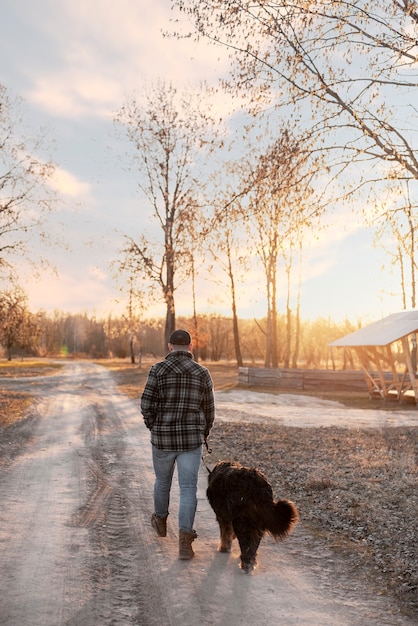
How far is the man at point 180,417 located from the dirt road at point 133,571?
0.65m

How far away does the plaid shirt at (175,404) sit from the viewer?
5422 millimetres

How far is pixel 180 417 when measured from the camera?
5.44 m

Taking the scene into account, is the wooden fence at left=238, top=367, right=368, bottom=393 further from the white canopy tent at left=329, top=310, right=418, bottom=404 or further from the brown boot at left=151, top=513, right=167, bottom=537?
the brown boot at left=151, top=513, right=167, bottom=537

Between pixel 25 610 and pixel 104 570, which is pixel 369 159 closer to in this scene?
pixel 104 570

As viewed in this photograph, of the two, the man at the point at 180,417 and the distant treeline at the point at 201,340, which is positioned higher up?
the distant treeline at the point at 201,340

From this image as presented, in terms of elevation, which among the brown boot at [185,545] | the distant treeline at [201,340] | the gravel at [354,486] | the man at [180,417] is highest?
the distant treeline at [201,340]

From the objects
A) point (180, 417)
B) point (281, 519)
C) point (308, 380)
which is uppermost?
point (180, 417)

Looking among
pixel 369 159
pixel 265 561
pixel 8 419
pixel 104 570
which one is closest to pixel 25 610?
pixel 104 570

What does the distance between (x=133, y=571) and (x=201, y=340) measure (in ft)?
172

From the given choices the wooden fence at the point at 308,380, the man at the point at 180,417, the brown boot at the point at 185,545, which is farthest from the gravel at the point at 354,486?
the wooden fence at the point at 308,380

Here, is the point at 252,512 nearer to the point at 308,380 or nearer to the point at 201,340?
the point at 308,380

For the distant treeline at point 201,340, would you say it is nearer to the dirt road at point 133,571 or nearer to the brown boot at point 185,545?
the dirt road at point 133,571

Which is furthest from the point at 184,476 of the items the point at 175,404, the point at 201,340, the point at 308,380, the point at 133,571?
the point at 201,340

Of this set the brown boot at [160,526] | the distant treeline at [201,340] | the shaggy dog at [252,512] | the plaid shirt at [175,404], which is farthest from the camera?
the distant treeline at [201,340]
